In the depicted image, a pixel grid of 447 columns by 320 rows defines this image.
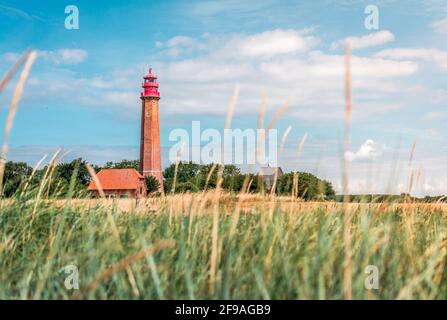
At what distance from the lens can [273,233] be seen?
4.40 metres

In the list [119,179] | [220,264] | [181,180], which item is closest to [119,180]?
[119,179]

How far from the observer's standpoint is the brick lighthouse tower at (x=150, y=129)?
5519 centimetres

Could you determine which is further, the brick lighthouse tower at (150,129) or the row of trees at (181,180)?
A: the brick lighthouse tower at (150,129)

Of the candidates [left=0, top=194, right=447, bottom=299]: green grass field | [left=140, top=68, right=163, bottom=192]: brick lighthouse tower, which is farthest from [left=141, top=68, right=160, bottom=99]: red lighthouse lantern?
[left=0, top=194, right=447, bottom=299]: green grass field

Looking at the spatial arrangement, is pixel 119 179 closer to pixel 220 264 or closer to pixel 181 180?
pixel 181 180

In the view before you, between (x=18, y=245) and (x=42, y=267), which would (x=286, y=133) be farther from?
(x=18, y=245)

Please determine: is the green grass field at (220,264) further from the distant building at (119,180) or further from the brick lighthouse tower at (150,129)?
the brick lighthouse tower at (150,129)

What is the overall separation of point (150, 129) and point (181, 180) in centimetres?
1744

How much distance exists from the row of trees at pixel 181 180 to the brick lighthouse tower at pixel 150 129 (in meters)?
1.51

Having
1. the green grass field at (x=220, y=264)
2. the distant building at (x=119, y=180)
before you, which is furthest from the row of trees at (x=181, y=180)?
the distant building at (x=119, y=180)

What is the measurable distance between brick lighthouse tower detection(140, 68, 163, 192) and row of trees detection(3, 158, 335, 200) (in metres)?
1.51

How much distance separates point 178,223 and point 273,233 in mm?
1007
